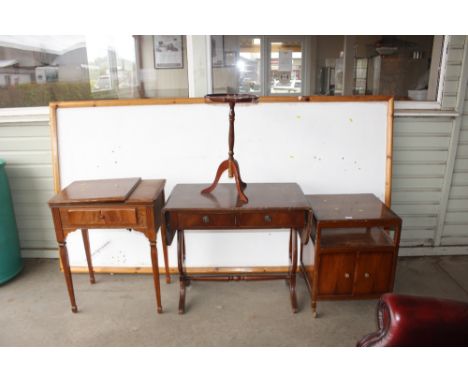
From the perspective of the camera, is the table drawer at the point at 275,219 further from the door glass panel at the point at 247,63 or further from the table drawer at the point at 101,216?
the door glass panel at the point at 247,63

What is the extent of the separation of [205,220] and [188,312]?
2.39 ft

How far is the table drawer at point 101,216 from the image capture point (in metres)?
2.33

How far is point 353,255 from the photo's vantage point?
7.88 feet

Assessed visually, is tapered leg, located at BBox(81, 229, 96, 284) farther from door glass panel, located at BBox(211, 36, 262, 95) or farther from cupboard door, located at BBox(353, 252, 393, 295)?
door glass panel, located at BBox(211, 36, 262, 95)

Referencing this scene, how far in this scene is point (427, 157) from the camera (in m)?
3.12

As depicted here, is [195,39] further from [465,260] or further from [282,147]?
[465,260]

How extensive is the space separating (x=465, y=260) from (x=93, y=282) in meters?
3.16

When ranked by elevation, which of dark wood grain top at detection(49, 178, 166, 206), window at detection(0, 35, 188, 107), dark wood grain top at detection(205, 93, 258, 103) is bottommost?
dark wood grain top at detection(49, 178, 166, 206)

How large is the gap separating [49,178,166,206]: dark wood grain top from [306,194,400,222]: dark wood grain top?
43.4 inches

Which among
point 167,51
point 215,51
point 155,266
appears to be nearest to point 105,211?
point 155,266

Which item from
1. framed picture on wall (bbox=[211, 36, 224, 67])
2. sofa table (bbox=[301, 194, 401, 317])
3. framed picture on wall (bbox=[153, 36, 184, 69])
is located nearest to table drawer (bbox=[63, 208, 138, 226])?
sofa table (bbox=[301, 194, 401, 317])

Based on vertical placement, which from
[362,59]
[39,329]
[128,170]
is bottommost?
[39,329]

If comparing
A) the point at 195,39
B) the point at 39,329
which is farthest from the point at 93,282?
the point at 195,39

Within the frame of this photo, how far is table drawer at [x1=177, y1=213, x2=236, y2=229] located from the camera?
2344mm
